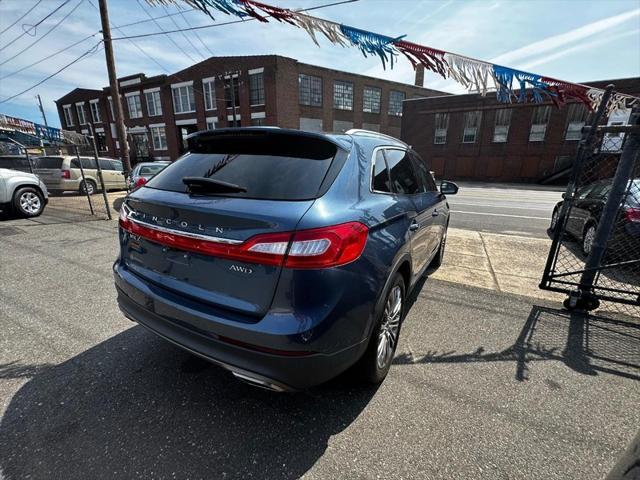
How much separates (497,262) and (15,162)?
16032mm

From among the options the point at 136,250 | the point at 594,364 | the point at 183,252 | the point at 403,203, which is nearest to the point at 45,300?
the point at 136,250

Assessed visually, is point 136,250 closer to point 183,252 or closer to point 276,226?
point 183,252

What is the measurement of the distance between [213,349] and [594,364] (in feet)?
10.2

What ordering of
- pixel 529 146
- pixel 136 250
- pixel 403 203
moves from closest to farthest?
1. pixel 136 250
2. pixel 403 203
3. pixel 529 146

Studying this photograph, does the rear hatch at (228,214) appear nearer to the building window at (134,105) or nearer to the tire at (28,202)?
the tire at (28,202)

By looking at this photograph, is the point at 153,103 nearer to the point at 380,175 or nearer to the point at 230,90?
the point at 230,90

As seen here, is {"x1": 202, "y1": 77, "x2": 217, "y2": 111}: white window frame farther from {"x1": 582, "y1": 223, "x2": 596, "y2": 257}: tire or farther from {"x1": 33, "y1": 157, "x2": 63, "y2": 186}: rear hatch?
{"x1": 582, "y1": 223, "x2": 596, "y2": 257}: tire

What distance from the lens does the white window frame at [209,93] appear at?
29933 millimetres

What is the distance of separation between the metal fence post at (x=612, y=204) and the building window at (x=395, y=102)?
3790cm

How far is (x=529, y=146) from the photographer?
1130 inches

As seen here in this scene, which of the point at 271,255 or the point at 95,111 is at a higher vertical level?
the point at 95,111

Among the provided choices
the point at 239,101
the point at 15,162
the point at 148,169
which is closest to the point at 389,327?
the point at 148,169

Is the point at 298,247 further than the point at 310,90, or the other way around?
the point at 310,90

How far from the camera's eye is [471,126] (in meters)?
30.8
